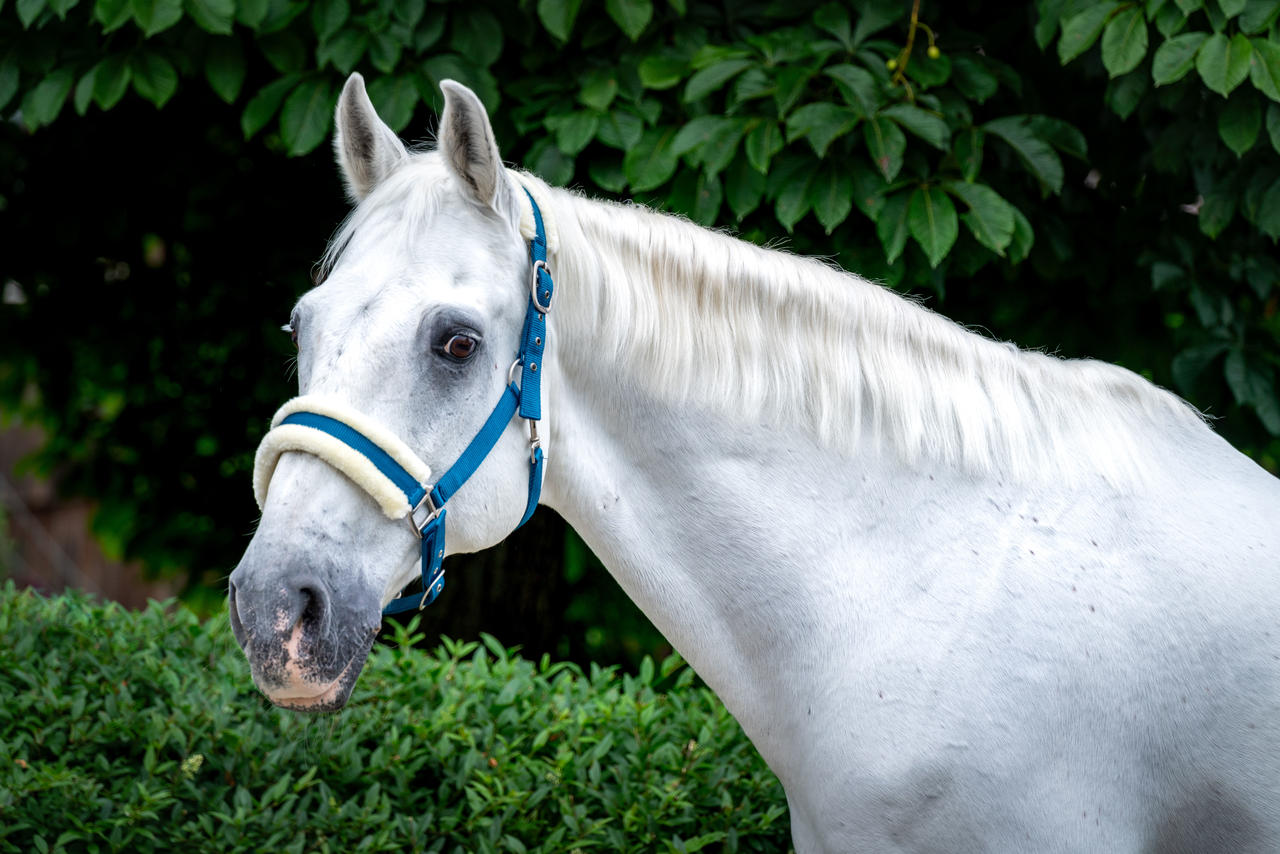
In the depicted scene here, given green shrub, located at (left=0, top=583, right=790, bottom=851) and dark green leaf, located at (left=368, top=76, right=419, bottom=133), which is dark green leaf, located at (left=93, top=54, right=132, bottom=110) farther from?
green shrub, located at (left=0, top=583, right=790, bottom=851)

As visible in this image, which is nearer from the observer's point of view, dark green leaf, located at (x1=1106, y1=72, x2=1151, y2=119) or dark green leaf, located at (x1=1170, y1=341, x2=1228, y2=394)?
dark green leaf, located at (x1=1106, y1=72, x2=1151, y2=119)

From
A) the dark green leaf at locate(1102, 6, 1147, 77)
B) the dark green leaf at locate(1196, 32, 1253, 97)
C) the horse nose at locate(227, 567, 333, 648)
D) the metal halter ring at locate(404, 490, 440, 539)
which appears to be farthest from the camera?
the dark green leaf at locate(1102, 6, 1147, 77)

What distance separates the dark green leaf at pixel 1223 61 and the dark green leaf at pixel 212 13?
2.60 m

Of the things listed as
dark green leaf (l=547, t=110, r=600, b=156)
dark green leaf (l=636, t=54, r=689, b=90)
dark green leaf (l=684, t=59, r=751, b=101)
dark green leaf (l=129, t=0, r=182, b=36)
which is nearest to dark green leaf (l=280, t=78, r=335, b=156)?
dark green leaf (l=129, t=0, r=182, b=36)

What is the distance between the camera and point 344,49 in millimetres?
3061

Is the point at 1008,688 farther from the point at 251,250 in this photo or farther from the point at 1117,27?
the point at 251,250

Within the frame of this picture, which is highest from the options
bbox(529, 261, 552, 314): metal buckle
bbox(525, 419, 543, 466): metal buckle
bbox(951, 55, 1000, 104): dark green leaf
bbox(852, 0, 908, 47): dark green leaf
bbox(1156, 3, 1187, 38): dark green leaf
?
bbox(1156, 3, 1187, 38): dark green leaf

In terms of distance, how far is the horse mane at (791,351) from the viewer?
2.04 m

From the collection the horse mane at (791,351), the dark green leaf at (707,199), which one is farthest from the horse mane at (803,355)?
the dark green leaf at (707,199)

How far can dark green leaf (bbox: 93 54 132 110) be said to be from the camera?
3.04m

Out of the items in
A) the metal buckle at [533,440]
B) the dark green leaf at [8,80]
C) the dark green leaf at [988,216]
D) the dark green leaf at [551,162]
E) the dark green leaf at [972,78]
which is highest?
the dark green leaf at [972,78]

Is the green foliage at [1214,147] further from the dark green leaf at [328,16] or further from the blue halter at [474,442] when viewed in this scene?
the dark green leaf at [328,16]

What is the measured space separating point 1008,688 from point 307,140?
2.41 meters

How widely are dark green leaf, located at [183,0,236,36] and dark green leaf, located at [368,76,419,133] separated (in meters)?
0.38
